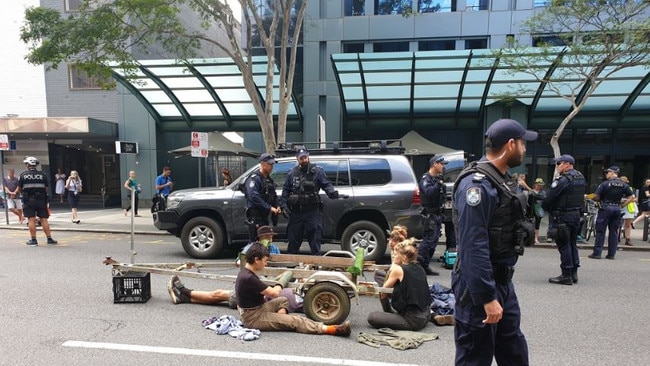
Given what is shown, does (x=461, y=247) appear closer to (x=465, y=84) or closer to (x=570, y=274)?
→ (x=570, y=274)

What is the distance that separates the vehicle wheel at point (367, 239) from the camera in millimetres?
6879

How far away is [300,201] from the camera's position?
19.2 feet

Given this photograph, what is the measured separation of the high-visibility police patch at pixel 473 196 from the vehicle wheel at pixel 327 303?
2138 millimetres

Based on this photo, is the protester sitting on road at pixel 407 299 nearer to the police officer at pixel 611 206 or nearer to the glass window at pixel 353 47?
the police officer at pixel 611 206

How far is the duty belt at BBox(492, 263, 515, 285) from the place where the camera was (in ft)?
7.91

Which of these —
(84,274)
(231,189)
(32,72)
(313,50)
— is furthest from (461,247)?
(32,72)

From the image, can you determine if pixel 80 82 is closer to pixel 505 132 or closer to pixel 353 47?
pixel 353 47

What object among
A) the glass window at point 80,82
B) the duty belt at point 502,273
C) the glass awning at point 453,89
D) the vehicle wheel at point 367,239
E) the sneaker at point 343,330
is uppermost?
the glass window at point 80,82

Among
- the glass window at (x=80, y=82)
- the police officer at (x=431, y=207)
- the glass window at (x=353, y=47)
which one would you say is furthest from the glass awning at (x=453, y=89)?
the glass window at (x=80, y=82)

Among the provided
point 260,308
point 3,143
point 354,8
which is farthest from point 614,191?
point 3,143

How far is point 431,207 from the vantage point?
6.27 metres

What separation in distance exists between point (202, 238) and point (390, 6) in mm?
12831

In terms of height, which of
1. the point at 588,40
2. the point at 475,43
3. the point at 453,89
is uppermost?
the point at 475,43

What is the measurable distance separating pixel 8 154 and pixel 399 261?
21082mm
